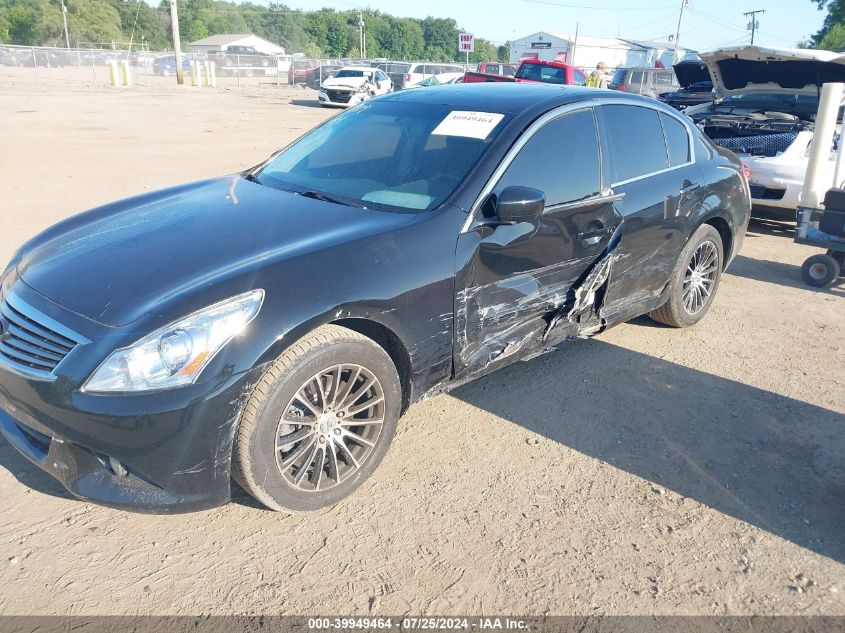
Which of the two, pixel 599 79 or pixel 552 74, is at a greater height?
pixel 552 74

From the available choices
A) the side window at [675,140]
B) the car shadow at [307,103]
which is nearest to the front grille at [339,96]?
the car shadow at [307,103]

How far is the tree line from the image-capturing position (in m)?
72.4

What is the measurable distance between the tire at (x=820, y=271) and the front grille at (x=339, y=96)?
78.2ft

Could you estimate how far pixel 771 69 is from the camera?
820 centimetres

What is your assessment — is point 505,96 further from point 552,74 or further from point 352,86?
point 352,86

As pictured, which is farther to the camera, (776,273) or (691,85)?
(691,85)

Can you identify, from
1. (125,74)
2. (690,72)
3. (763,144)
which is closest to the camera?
(763,144)

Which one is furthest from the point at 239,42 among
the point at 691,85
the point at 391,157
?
the point at 391,157

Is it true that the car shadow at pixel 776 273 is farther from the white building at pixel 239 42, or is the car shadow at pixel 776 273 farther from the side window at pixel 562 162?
the white building at pixel 239 42

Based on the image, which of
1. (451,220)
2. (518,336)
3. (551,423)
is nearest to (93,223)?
(451,220)

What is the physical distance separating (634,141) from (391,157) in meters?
1.68

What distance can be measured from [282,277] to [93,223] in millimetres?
1449

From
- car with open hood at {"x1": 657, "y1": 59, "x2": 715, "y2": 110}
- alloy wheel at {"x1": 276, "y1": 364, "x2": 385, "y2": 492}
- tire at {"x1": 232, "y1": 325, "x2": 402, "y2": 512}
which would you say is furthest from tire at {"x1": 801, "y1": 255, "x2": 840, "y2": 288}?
car with open hood at {"x1": 657, "y1": 59, "x2": 715, "y2": 110}

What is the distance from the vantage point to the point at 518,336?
369 cm
